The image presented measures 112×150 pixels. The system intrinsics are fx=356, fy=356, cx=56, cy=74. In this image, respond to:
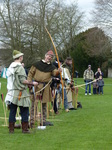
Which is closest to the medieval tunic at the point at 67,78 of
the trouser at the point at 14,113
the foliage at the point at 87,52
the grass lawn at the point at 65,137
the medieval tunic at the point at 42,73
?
the grass lawn at the point at 65,137

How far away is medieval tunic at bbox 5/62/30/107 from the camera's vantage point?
24.3 ft

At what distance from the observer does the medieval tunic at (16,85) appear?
7402mm

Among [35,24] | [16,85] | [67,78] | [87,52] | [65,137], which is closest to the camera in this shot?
[65,137]

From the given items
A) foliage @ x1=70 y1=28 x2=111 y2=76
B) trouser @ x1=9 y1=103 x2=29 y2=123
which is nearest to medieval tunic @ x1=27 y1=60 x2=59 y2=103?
trouser @ x1=9 y1=103 x2=29 y2=123

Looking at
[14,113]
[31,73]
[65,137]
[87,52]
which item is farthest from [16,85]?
[87,52]

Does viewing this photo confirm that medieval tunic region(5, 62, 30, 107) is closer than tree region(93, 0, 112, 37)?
Yes

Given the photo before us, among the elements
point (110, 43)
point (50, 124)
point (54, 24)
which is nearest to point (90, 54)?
point (110, 43)

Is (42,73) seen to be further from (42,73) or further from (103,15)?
(103,15)

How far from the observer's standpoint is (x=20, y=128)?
8336 mm

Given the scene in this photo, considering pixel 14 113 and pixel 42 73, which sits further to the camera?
pixel 42 73

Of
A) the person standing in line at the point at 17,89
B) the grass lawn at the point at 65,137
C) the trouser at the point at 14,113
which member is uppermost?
the person standing in line at the point at 17,89

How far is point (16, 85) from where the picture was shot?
7453 mm

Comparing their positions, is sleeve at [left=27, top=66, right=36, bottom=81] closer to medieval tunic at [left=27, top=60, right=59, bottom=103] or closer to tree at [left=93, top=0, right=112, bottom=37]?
medieval tunic at [left=27, top=60, right=59, bottom=103]

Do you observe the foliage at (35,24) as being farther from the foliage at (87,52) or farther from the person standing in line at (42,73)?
the person standing in line at (42,73)
